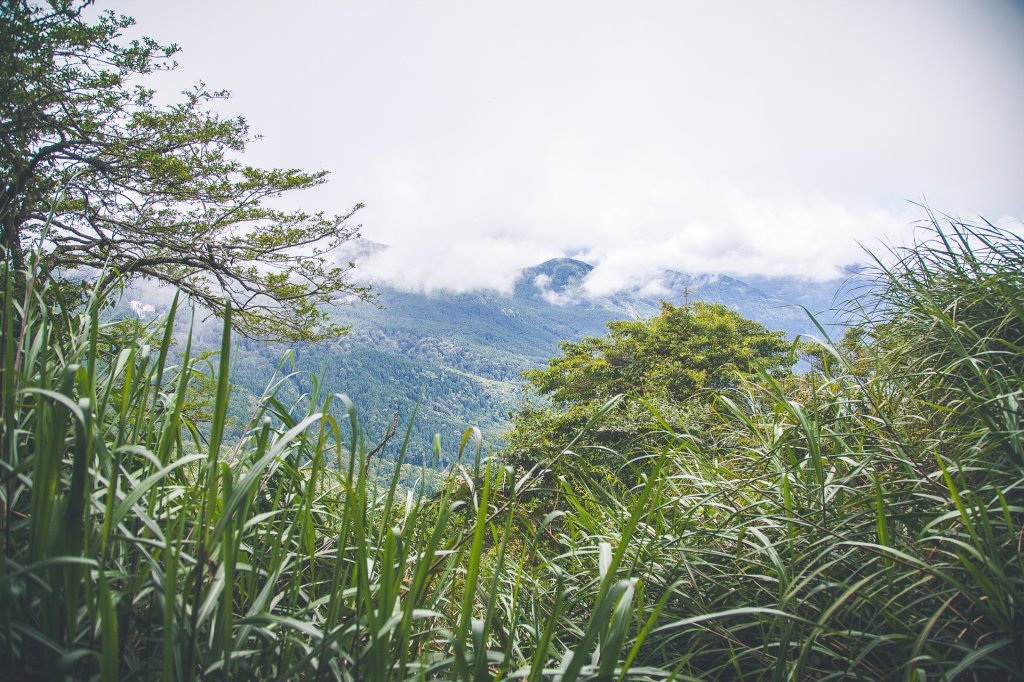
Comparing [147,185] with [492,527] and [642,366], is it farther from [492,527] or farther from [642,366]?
[642,366]

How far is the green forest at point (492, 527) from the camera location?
→ 662 mm

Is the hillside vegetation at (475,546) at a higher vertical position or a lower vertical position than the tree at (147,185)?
lower

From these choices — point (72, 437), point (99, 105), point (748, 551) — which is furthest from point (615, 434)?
point (99, 105)

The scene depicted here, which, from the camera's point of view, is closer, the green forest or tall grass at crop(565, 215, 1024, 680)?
the green forest

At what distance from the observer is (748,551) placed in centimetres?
125

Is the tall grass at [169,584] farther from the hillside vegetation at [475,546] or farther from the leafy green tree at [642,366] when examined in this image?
the leafy green tree at [642,366]

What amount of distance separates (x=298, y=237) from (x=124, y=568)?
27.8 ft

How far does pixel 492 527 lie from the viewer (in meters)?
1.27

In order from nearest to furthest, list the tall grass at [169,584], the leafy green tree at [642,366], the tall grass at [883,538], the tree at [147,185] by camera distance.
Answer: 1. the tall grass at [169,584]
2. the tall grass at [883,538]
3. the tree at [147,185]
4. the leafy green tree at [642,366]

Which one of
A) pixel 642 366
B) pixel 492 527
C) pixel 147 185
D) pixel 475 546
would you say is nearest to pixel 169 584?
pixel 475 546

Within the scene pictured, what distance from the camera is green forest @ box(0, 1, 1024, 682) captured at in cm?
66

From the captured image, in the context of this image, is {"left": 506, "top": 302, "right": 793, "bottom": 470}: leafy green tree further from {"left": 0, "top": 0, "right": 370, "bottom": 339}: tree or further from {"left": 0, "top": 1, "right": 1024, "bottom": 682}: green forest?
{"left": 0, "top": 1, "right": 1024, "bottom": 682}: green forest

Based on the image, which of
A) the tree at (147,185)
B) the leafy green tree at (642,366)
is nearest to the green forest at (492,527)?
the tree at (147,185)

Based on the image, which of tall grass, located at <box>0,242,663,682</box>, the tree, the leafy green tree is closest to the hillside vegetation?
tall grass, located at <box>0,242,663,682</box>
